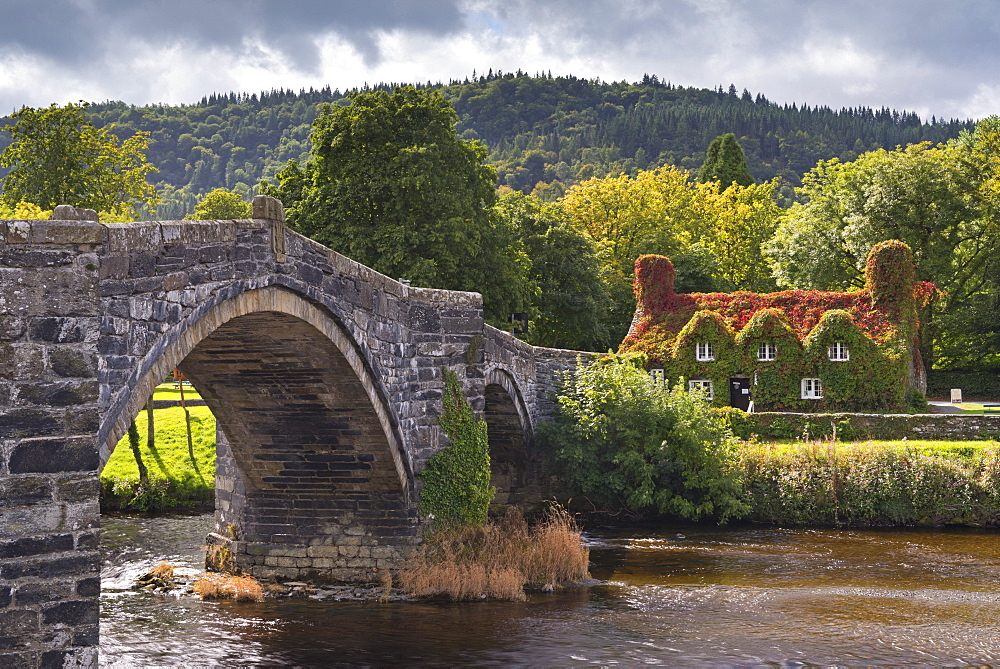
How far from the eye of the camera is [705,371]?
34625 millimetres

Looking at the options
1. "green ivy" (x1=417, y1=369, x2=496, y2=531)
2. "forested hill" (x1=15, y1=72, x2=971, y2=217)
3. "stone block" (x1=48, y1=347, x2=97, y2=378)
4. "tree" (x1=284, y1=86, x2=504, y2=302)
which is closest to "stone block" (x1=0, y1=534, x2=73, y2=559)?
"stone block" (x1=48, y1=347, x2=97, y2=378)

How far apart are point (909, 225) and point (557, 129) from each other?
84.7 meters

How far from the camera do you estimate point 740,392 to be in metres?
34.8

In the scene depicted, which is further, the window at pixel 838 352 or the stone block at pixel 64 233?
the window at pixel 838 352

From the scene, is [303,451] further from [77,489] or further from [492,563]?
[77,489]

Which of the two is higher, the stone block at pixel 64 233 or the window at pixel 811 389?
the stone block at pixel 64 233

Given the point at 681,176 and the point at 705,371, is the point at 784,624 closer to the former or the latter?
the point at 705,371

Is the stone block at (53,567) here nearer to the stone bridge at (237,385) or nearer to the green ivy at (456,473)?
the stone bridge at (237,385)

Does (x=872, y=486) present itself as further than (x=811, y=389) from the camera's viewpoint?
No

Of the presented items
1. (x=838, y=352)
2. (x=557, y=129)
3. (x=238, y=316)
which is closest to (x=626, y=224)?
(x=838, y=352)

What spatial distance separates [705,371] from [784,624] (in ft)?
67.0

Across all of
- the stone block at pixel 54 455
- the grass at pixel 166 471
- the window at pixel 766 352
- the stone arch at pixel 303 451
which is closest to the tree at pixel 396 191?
the grass at pixel 166 471

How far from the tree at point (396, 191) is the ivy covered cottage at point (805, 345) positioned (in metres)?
9.08

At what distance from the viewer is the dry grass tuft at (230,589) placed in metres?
16.1
